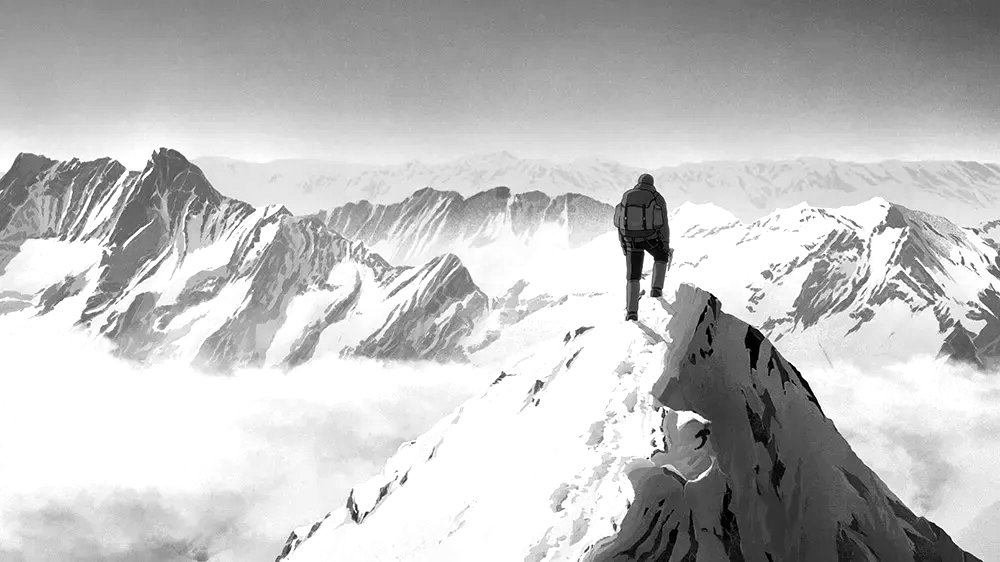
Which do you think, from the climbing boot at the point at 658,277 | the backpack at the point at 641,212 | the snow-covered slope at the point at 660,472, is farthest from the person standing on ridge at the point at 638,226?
the snow-covered slope at the point at 660,472

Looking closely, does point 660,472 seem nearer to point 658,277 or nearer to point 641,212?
point 658,277

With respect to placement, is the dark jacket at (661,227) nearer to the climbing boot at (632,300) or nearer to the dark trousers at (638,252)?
the dark trousers at (638,252)

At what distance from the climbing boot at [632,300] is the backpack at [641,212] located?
1.69 metres

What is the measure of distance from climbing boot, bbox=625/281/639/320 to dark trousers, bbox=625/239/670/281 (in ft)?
1.12

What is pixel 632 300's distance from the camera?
839 inches

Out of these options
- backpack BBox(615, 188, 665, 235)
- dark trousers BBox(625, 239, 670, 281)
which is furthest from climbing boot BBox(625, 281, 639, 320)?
backpack BBox(615, 188, 665, 235)

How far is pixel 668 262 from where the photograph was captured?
75.0 feet

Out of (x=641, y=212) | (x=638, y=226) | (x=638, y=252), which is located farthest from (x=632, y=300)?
(x=641, y=212)

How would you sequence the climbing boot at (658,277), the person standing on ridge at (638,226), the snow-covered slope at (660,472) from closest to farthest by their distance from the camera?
the snow-covered slope at (660,472) → the person standing on ridge at (638,226) → the climbing boot at (658,277)

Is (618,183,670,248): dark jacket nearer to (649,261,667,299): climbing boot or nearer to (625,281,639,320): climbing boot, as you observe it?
(649,261,667,299): climbing boot

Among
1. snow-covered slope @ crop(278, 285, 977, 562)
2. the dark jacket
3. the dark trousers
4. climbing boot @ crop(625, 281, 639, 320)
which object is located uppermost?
the dark jacket

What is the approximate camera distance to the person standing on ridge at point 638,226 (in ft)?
70.4

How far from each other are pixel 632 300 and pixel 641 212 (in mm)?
2584

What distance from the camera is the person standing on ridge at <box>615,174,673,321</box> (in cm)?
2145
